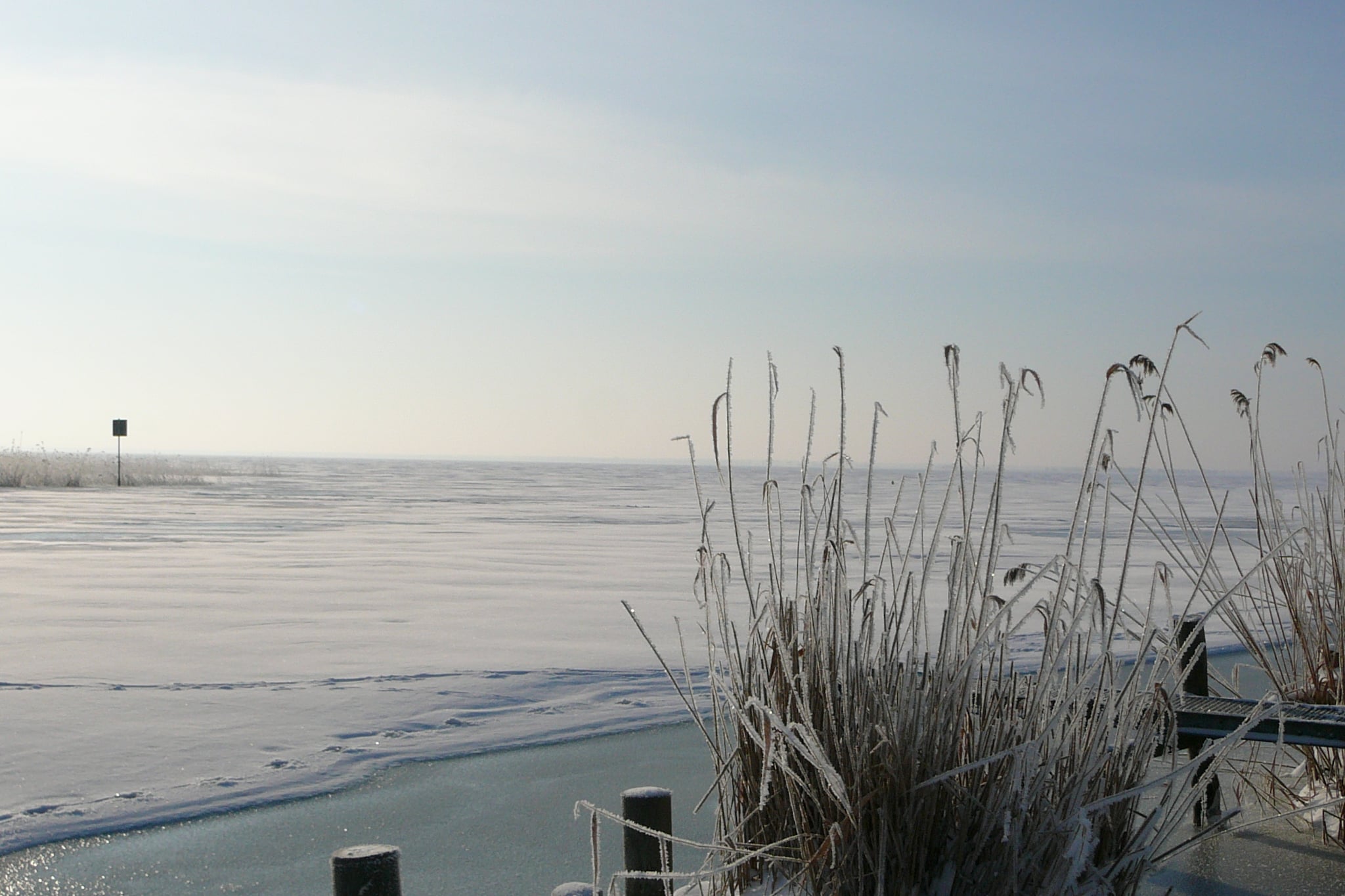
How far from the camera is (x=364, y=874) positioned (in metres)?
1.89

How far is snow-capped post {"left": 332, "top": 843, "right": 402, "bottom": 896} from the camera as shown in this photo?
189cm

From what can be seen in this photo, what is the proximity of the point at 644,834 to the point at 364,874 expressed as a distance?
880mm

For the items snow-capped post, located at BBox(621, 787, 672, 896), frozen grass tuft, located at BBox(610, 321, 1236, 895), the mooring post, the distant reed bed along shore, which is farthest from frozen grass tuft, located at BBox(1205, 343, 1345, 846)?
the distant reed bed along shore

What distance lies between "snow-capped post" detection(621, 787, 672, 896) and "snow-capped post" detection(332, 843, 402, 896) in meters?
0.65

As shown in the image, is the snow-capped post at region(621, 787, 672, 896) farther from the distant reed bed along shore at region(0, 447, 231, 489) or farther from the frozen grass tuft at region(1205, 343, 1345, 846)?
the distant reed bed along shore at region(0, 447, 231, 489)

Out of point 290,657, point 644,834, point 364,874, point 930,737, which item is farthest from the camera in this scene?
point 290,657

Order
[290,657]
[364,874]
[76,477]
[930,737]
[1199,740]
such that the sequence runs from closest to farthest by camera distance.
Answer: [364,874], [930,737], [1199,740], [290,657], [76,477]

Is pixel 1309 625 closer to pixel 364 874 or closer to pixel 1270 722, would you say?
pixel 1270 722

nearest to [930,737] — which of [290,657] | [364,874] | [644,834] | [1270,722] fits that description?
[644,834]

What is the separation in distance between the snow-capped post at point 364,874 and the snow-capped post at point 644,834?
65cm

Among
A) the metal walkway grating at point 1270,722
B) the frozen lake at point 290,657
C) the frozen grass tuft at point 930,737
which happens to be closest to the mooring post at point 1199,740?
the metal walkway grating at point 1270,722

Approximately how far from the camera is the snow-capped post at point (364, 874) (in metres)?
1.89

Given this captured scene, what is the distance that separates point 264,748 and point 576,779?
4.43ft

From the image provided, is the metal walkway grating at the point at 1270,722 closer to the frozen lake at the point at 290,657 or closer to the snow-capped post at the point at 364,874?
the snow-capped post at the point at 364,874
